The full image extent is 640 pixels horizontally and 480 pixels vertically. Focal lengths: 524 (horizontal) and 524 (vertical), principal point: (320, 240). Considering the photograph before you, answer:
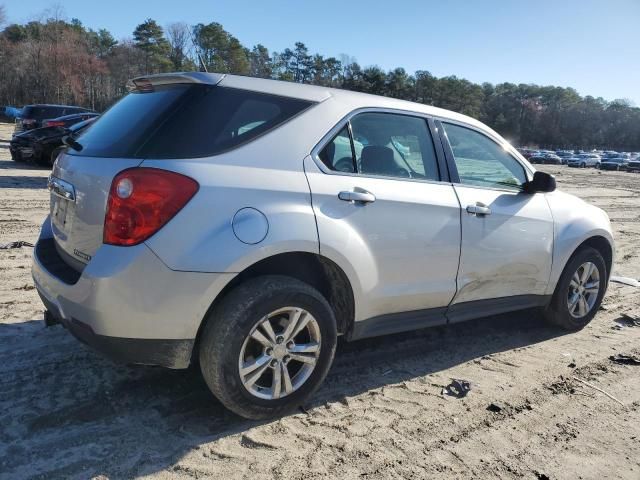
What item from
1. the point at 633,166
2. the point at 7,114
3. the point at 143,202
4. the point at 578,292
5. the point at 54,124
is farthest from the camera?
the point at 633,166

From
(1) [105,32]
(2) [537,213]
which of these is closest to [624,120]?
(1) [105,32]

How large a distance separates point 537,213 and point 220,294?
8.84 ft

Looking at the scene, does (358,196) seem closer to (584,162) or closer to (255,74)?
(255,74)

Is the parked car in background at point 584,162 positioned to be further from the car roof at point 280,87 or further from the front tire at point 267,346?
the front tire at point 267,346

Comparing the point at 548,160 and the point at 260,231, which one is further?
the point at 548,160

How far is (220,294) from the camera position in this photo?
2.76 metres

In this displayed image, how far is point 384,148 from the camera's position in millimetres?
3463

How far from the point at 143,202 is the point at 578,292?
3.88 metres

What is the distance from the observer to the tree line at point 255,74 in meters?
63.8

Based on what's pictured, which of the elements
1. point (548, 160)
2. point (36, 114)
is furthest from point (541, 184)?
point (548, 160)

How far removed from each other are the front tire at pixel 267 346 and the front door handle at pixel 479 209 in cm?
133

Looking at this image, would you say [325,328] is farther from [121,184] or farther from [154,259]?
[121,184]

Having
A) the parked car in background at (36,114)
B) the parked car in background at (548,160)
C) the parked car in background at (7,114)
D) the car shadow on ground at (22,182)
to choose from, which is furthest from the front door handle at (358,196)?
the parked car in background at (548,160)

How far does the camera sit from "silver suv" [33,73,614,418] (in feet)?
8.36
